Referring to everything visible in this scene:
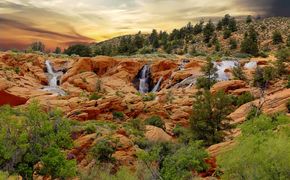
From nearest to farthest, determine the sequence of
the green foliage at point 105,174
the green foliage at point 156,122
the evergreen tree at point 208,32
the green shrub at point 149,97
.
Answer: the green foliage at point 105,174 → the green foliage at point 156,122 → the green shrub at point 149,97 → the evergreen tree at point 208,32

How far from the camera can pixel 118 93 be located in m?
74.6

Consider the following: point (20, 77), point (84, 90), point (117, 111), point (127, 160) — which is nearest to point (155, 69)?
point (84, 90)

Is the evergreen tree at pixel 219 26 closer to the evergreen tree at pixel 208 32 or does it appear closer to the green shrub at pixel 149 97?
the evergreen tree at pixel 208 32

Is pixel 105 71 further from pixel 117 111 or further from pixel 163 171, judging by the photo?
pixel 163 171

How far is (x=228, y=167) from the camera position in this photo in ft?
94.7

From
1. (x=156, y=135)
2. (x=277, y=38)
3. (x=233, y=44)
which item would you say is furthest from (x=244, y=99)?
(x=277, y=38)

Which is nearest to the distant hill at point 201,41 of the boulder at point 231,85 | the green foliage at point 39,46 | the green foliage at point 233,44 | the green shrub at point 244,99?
the green foliage at point 233,44

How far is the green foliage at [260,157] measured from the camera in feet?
84.6

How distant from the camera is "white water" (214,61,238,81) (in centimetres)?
8214

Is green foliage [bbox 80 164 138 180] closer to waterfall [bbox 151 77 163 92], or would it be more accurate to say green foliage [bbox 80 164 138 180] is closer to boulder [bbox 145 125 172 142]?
boulder [bbox 145 125 172 142]

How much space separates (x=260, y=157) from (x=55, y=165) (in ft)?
45.7

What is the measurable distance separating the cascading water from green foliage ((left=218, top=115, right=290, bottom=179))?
155 ft

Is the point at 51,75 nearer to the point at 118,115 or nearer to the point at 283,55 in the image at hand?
the point at 118,115

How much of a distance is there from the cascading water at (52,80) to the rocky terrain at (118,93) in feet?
0.54
